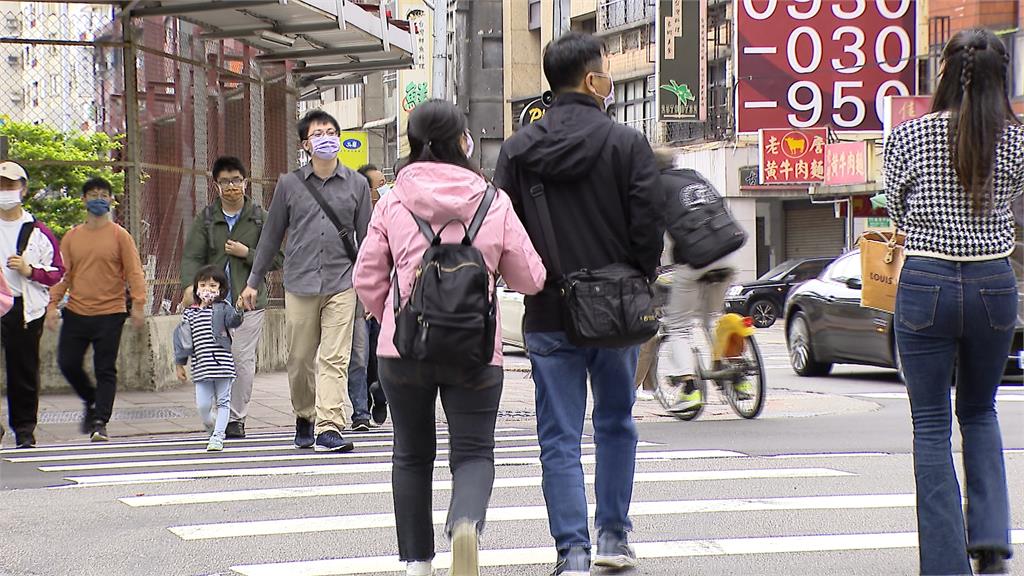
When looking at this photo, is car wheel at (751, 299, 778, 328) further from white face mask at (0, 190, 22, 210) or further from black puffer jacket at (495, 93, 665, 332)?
black puffer jacket at (495, 93, 665, 332)

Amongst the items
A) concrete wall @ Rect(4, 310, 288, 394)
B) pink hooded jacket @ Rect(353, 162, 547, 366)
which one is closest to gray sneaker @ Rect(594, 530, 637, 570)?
pink hooded jacket @ Rect(353, 162, 547, 366)

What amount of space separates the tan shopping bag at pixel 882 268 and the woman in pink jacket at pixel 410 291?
1194 mm

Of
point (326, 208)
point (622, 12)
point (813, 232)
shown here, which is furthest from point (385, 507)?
point (622, 12)

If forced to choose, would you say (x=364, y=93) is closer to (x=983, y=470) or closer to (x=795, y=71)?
(x=795, y=71)

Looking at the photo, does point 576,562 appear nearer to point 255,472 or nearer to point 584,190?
point 584,190

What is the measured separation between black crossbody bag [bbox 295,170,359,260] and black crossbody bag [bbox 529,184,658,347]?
399 cm

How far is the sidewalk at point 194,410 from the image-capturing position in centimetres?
1148

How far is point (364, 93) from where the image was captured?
60.2 meters

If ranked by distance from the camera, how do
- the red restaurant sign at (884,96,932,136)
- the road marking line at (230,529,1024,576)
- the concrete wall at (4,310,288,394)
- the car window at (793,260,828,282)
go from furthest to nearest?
the car window at (793,260,828,282) < the red restaurant sign at (884,96,932,136) < the concrete wall at (4,310,288,394) < the road marking line at (230,529,1024,576)

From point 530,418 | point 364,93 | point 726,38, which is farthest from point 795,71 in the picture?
point 364,93

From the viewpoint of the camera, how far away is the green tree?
1451 centimetres

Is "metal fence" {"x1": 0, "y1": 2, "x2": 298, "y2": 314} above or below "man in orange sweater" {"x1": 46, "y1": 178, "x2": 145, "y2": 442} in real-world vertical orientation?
above

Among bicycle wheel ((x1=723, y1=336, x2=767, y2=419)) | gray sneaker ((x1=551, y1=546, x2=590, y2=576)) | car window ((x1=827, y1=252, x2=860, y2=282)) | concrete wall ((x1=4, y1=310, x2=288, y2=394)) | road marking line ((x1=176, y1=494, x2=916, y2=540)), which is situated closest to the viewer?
gray sneaker ((x1=551, y1=546, x2=590, y2=576))

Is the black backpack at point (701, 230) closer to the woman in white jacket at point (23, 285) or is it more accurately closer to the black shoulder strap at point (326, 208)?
the black shoulder strap at point (326, 208)
